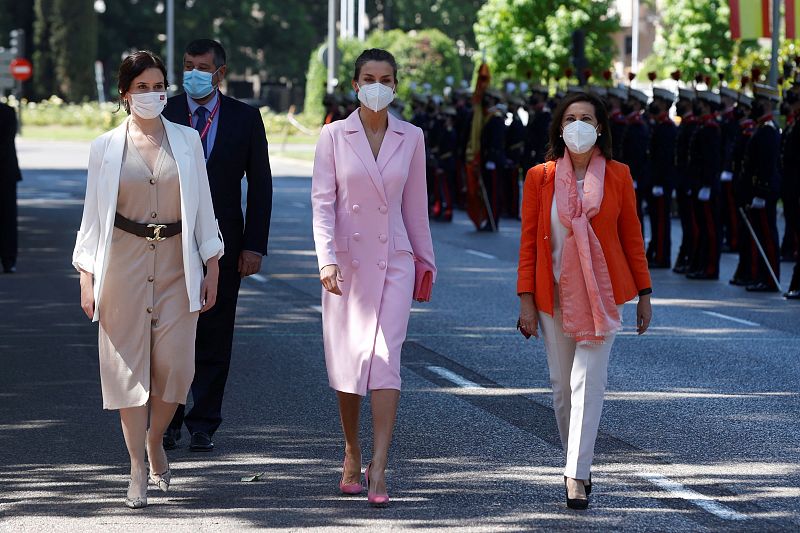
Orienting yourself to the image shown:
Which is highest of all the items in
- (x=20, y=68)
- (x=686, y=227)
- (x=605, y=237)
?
(x=20, y=68)

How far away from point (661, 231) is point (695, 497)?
1133cm

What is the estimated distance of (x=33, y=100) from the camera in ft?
245

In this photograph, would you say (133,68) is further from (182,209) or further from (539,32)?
Answer: (539,32)

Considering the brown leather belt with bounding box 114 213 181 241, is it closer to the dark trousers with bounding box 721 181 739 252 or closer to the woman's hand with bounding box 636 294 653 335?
the woman's hand with bounding box 636 294 653 335

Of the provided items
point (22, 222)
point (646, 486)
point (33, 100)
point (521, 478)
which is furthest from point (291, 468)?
point (33, 100)

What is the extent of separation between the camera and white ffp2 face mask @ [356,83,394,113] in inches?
275

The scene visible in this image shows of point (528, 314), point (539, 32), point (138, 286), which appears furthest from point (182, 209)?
point (539, 32)

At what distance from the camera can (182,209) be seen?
6.95m

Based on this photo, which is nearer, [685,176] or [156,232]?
[156,232]

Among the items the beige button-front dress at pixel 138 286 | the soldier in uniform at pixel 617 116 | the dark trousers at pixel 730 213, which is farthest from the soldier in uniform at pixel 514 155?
the beige button-front dress at pixel 138 286

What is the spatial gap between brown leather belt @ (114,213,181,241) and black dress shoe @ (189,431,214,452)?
145 centimetres

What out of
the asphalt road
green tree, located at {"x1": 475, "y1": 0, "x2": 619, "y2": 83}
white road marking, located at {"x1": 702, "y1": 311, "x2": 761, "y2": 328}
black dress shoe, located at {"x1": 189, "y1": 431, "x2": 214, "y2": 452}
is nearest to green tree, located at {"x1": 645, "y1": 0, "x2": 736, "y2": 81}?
green tree, located at {"x1": 475, "y1": 0, "x2": 619, "y2": 83}

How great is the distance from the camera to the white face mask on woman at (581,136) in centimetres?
685

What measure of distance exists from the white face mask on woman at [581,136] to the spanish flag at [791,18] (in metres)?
18.6
